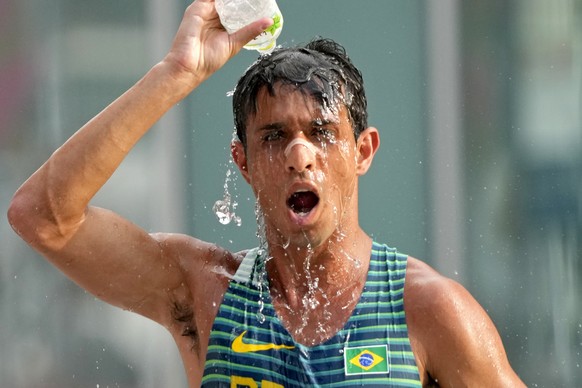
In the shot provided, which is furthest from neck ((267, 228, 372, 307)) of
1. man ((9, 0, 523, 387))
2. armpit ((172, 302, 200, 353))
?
armpit ((172, 302, 200, 353))

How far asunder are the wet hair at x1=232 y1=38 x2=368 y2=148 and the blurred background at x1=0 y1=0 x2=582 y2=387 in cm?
190

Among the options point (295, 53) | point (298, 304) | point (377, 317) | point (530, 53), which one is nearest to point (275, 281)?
point (298, 304)

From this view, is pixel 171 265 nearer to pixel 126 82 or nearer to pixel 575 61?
pixel 126 82

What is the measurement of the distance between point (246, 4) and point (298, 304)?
86 cm

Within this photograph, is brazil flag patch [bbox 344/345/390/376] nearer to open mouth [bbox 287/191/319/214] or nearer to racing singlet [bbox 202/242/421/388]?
racing singlet [bbox 202/242/421/388]

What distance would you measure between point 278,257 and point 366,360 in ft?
1.42

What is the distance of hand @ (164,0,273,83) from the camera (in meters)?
3.00

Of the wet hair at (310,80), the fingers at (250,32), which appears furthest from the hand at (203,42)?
the wet hair at (310,80)

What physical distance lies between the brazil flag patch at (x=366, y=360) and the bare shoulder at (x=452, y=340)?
91 mm

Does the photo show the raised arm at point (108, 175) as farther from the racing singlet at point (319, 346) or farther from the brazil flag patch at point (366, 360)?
the brazil flag patch at point (366, 360)

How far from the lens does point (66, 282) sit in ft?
18.0

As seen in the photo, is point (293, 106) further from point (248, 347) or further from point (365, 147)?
point (248, 347)

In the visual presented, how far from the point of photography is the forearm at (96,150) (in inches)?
116

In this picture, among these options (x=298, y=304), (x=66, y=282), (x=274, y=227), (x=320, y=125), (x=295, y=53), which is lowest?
(x=66, y=282)
